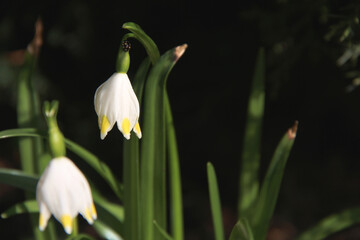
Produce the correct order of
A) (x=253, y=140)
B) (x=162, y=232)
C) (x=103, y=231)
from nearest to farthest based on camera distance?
(x=162, y=232) → (x=253, y=140) → (x=103, y=231)

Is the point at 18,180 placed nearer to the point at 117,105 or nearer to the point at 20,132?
the point at 20,132

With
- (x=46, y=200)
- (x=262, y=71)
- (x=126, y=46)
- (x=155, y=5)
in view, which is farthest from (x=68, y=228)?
(x=155, y=5)

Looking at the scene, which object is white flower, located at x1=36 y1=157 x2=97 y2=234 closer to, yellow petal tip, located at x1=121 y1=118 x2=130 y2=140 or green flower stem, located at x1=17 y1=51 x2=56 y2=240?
yellow petal tip, located at x1=121 y1=118 x2=130 y2=140

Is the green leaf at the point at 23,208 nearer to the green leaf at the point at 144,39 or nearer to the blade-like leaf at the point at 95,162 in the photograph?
the blade-like leaf at the point at 95,162

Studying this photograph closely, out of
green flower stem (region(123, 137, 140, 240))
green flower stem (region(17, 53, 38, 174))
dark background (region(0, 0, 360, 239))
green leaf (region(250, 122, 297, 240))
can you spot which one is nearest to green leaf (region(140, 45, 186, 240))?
green flower stem (region(123, 137, 140, 240))

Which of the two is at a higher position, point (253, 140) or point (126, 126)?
point (126, 126)

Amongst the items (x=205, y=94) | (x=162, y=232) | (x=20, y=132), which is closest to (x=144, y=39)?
(x=20, y=132)

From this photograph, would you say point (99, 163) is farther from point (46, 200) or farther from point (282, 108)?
point (282, 108)

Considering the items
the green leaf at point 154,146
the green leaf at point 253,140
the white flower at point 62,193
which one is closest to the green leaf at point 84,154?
the green leaf at point 154,146
